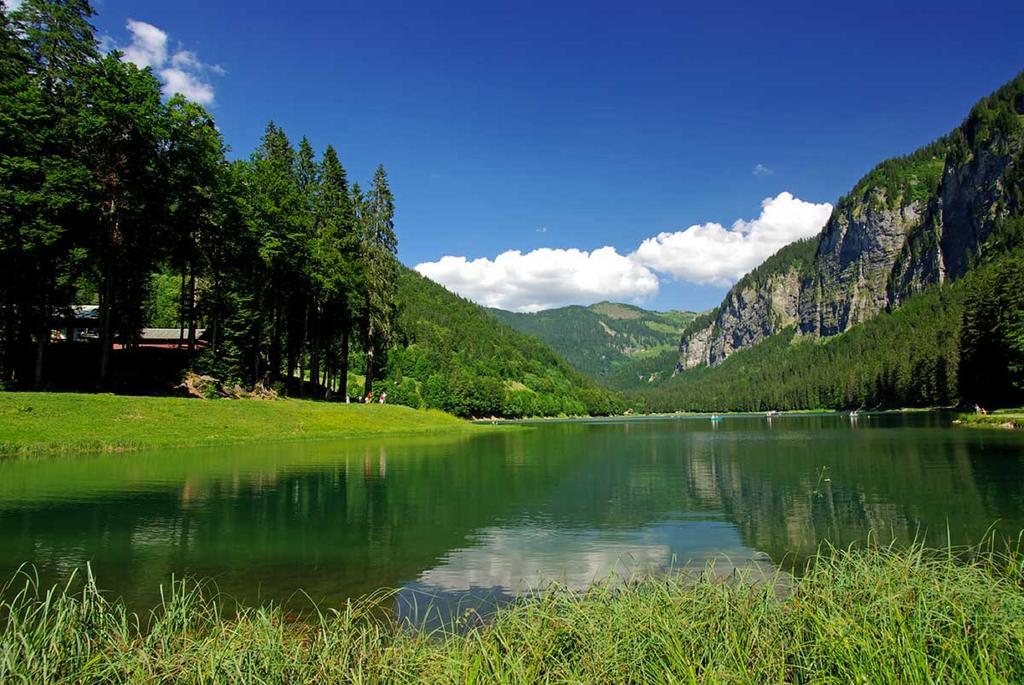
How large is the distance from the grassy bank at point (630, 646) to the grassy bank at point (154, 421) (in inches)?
1177

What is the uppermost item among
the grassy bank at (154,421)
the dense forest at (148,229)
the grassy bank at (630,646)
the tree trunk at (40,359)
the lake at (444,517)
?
the dense forest at (148,229)

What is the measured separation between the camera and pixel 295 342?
63156mm

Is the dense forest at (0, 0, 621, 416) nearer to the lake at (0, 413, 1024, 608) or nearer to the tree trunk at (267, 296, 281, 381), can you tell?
the tree trunk at (267, 296, 281, 381)

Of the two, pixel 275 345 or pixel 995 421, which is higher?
pixel 275 345

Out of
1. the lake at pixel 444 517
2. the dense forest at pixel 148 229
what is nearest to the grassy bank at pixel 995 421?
the lake at pixel 444 517

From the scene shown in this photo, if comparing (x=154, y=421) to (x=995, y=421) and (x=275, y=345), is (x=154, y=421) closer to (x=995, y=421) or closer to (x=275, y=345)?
(x=275, y=345)

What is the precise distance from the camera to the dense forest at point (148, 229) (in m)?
37.5

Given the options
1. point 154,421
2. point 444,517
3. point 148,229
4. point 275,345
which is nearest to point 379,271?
point 275,345

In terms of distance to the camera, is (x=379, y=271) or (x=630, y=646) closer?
(x=630, y=646)

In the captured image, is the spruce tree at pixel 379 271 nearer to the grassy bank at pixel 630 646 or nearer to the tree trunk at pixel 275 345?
the tree trunk at pixel 275 345

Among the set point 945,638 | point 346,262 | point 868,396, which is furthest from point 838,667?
point 868,396

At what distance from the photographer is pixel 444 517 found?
18.1 metres

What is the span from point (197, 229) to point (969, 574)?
54.0 meters

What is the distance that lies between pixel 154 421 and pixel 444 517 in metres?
27.4
